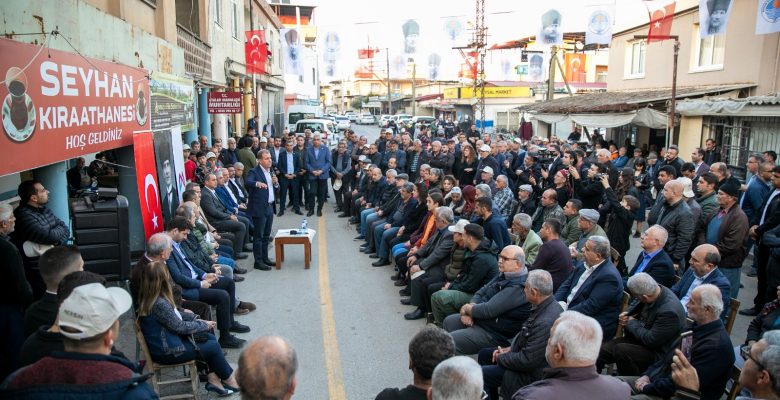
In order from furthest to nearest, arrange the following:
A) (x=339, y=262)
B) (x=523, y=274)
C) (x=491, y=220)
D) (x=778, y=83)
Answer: (x=778, y=83) < (x=339, y=262) < (x=491, y=220) < (x=523, y=274)

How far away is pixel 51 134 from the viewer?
5.84m

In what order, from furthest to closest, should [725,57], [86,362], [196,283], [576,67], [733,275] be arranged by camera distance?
[576,67] → [725,57] → [733,275] → [196,283] → [86,362]

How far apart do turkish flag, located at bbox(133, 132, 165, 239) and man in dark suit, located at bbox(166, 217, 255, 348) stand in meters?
0.70

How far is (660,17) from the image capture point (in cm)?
1788

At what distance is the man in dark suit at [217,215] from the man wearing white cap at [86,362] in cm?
704

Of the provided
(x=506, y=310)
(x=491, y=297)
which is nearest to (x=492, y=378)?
(x=506, y=310)

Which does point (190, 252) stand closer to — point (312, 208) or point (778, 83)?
point (312, 208)

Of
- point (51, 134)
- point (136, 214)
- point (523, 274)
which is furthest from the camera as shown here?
point (136, 214)

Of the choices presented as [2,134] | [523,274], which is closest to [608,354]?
[523,274]

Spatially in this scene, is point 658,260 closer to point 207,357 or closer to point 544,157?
point 207,357

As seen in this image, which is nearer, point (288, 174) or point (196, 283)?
point (196, 283)

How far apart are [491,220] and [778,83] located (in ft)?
33.8

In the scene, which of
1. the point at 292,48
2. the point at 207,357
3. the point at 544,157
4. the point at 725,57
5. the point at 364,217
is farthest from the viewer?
the point at 292,48

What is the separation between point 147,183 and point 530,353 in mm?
5459
